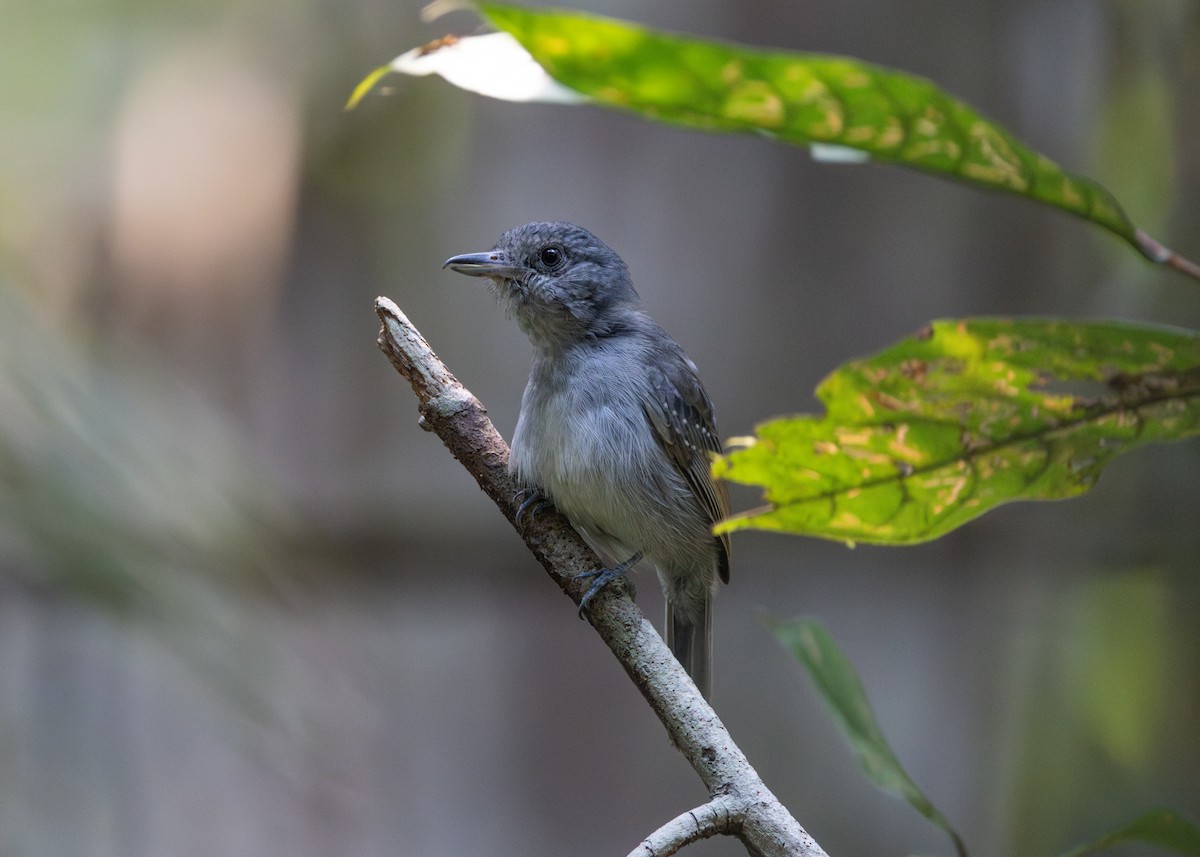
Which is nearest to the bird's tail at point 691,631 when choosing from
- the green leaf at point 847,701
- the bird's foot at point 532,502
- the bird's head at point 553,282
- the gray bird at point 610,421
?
the gray bird at point 610,421

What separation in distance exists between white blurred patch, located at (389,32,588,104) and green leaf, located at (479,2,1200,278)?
0.08 meters

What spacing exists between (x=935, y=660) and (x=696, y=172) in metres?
2.17

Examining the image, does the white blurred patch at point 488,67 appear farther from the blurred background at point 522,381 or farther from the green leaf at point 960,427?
the blurred background at point 522,381

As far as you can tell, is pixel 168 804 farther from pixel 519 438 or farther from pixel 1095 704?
pixel 1095 704

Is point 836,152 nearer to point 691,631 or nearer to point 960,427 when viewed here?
point 960,427

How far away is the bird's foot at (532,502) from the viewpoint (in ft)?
7.54

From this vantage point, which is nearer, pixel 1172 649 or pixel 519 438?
pixel 519 438

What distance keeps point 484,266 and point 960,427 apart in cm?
197

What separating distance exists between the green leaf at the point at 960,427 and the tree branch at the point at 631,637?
61 cm

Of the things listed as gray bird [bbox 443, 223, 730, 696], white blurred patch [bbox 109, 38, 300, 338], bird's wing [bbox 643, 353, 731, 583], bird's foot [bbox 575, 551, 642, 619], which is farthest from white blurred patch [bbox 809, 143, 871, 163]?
white blurred patch [bbox 109, 38, 300, 338]

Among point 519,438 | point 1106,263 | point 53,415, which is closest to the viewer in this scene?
point 53,415

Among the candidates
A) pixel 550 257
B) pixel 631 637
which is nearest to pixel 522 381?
pixel 550 257

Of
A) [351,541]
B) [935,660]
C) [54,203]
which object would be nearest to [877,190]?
[935,660]

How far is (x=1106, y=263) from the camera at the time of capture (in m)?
4.08
